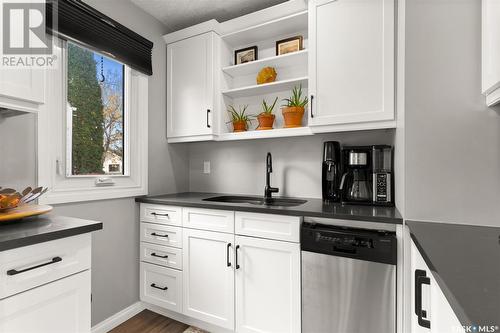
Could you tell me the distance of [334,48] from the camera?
1.71m

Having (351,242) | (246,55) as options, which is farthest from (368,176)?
(246,55)

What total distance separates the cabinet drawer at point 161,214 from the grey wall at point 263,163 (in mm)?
656

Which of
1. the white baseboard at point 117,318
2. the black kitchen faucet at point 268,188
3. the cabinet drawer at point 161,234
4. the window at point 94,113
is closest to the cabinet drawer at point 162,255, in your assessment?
the cabinet drawer at point 161,234

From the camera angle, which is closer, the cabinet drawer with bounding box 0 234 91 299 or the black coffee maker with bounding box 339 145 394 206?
the cabinet drawer with bounding box 0 234 91 299

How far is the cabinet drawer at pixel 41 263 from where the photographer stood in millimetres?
936

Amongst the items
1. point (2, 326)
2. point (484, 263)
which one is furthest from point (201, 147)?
point (484, 263)

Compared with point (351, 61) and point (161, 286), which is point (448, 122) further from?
point (161, 286)

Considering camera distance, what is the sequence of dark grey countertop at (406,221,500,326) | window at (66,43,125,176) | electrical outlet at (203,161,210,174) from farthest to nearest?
electrical outlet at (203,161,210,174) < window at (66,43,125,176) < dark grey countertop at (406,221,500,326)

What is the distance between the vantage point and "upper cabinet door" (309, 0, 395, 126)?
1.57 metres

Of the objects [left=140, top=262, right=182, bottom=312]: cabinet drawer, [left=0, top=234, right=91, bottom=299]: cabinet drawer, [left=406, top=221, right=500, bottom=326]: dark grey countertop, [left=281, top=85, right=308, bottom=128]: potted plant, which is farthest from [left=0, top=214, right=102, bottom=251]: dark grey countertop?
[left=281, top=85, right=308, bottom=128]: potted plant

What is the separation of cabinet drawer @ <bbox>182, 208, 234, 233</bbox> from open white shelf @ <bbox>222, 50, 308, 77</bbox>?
1.27 metres

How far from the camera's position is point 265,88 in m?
2.20

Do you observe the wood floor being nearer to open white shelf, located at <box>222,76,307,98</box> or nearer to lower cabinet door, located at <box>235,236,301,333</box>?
lower cabinet door, located at <box>235,236,301,333</box>

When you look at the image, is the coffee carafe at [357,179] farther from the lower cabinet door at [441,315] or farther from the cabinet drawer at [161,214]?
the cabinet drawer at [161,214]
